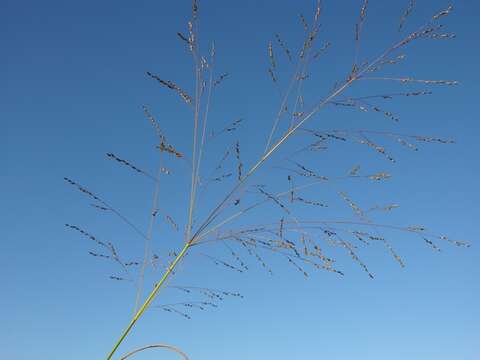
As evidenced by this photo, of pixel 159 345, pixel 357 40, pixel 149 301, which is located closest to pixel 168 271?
pixel 149 301

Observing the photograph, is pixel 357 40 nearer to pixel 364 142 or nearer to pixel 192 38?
pixel 364 142

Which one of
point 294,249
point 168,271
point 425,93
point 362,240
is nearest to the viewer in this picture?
point 168,271

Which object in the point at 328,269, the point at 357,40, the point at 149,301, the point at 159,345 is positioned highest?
the point at 357,40

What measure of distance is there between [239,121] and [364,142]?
1.68 ft

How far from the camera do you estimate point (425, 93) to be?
1912mm

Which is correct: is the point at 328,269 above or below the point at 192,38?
below

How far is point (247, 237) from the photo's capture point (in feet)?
5.60

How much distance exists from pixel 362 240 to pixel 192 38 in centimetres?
97

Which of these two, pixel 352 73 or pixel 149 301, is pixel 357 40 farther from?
pixel 149 301

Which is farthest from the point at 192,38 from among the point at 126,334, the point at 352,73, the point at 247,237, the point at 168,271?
the point at 126,334

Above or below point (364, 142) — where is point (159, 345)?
below

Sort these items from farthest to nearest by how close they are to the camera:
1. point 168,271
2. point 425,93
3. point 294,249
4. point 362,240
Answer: point 425,93 < point 362,240 < point 294,249 < point 168,271

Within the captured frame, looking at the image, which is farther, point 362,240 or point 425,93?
point 425,93

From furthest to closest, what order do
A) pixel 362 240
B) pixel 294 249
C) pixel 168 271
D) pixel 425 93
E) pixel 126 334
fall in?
pixel 425 93, pixel 362 240, pixel 294 249, pixel 168 271, pixel 126 334
